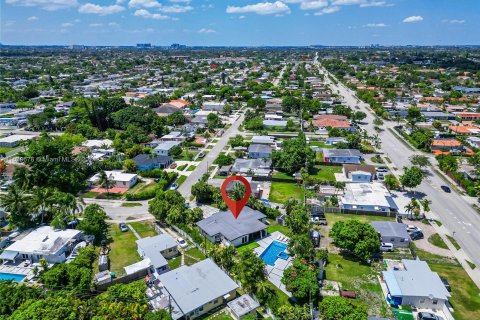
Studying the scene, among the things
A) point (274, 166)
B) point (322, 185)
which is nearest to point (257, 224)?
point (322, 185)

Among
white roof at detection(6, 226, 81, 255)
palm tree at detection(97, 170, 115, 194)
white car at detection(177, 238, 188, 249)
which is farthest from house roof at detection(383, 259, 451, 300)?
palm tree at detection(97, 170, 115, 194)

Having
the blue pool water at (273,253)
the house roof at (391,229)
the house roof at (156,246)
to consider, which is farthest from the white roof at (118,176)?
the house roof at (391,229)

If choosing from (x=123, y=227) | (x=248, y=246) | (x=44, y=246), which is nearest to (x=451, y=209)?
(x=248, y=246)

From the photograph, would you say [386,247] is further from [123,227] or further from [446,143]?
[446,143]

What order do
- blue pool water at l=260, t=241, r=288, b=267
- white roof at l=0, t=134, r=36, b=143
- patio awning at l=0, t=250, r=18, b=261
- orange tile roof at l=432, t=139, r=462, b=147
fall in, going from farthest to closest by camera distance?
1. white roof at l=0, t=134, r=36, b=143
2. orange tile roof at l=432, t=139, r=462, b=147
3. blue pool water at l=260, t=241, r=288, b=267
4. patio awning at l=0, t=250, r=18, b=261

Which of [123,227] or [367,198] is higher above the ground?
[367,198]

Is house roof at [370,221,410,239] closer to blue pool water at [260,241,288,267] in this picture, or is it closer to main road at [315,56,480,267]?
main road at [315,56,480,267]
